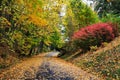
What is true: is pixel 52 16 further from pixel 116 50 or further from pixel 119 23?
pixel 116 50

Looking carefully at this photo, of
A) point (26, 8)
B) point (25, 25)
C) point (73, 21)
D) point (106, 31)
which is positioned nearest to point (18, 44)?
point (25, 25)

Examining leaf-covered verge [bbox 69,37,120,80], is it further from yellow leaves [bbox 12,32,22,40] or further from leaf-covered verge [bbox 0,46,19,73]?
yellow leaves [bbox 12,32,22,40]

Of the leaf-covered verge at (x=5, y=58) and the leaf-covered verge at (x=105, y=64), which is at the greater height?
the leaf-covered verge at (x=105, y=64)

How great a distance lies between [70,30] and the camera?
33.5 meters

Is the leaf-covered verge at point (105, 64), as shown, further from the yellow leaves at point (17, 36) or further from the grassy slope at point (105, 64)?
the yellow leaves at point (17, 36)

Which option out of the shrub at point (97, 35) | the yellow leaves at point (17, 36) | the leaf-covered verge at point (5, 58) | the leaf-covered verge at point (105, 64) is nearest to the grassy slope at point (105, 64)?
the leaf-covered verge at point (105, 64)

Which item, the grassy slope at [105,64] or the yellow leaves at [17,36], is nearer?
the grassy slope at [105,64]

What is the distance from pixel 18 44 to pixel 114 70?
31.9 ft

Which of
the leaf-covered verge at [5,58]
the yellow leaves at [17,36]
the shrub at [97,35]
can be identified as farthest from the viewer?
the shrub at [97,35]

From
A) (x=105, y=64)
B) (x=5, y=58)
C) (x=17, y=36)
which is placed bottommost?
(x=5, y=58)

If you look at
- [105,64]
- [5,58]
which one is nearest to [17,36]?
[5,58]

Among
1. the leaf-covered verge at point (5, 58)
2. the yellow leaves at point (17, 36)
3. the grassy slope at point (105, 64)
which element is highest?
the yellow leaves at point (17, 36)

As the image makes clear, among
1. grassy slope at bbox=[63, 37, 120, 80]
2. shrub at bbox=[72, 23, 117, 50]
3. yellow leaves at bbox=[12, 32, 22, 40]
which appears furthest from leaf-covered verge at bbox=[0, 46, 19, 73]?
shrub at bbox=[72, 23, 117, 50]

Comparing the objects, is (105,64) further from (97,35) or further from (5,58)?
(5,58)
